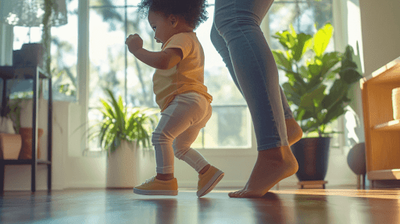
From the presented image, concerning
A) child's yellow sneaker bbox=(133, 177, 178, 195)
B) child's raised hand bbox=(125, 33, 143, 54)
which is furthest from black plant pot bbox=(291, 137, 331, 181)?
child's raised hand bbox=(125, 33, 143, 54)

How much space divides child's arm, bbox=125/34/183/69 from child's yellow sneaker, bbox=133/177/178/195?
0.40 meters

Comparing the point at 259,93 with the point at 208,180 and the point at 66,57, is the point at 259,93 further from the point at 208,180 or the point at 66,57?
the point at 66,57

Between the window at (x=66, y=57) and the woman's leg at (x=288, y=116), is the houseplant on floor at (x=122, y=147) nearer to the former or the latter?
the window at (x=66, y=57)

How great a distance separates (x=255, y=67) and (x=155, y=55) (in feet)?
1.32

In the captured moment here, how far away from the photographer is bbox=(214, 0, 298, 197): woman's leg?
1025 millimetres

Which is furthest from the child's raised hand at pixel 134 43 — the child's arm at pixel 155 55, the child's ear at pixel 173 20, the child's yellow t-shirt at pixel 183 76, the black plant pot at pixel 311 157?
the black plant pot at pixel 311 157

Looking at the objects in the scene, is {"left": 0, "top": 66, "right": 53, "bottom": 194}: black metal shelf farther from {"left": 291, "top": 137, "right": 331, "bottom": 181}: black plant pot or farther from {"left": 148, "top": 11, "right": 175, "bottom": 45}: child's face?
{"left": 291, "top": 137, "right": 331, "bottom": 181}: black plant pot

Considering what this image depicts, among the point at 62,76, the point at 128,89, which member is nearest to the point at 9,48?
the point at 62,76

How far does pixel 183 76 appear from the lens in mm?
1466

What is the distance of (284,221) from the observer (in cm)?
54

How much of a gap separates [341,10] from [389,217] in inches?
120

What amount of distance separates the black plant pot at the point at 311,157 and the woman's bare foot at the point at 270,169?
1.58 m

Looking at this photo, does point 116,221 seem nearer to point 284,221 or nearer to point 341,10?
point 284,221

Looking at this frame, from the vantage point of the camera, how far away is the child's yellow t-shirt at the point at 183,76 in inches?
56.9
